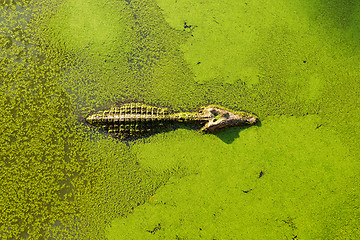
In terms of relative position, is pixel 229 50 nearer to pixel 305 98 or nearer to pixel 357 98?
pixel 305 98

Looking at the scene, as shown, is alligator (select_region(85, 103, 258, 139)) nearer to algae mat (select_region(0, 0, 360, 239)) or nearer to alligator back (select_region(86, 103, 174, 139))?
alligator back (select_region(86, 103, 174, 139))

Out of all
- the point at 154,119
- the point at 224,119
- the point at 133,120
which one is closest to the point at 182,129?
the point at 154,119

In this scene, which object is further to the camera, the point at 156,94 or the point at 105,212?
the point at 156,94

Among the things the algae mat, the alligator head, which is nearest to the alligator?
the alligator head

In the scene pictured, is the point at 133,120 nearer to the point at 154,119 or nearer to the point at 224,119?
the point at 154,119

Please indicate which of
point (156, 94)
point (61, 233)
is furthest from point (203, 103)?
point (61, 233)

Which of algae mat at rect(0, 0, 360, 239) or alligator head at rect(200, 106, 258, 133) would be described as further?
alligator head at rect(200, 106, 258, 133)

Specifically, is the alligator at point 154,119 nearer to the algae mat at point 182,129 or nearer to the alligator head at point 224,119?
the alligator head at point 224,119
